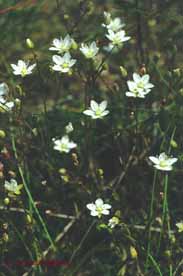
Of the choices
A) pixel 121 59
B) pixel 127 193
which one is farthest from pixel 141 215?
pixel 121 59

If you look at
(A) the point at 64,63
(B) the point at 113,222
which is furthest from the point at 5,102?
(B) the point at 113,222

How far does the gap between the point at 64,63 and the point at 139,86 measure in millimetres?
328

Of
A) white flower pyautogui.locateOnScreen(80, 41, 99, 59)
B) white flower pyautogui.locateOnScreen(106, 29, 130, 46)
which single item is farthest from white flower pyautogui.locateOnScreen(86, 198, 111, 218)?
white flower pyautogui.locateOnScreen(106, 29, 130, 46)

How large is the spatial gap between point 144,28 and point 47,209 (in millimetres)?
1415

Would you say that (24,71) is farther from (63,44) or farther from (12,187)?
(12,187)

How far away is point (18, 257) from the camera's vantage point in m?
2.92

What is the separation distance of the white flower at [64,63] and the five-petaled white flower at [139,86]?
25 cm

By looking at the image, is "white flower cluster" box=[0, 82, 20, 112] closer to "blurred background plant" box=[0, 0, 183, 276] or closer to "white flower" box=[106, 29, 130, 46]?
"blurred background plant" box=[0, 0, 183, 276]

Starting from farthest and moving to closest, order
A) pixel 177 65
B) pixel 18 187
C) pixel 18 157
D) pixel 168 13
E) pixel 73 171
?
pixel 177 65
pixel 168 13
pixel 73 171
pixel 18 157
pixel 18 187

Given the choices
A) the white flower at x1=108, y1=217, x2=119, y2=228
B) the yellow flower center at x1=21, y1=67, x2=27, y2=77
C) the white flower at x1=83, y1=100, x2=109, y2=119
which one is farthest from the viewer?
the yellow flower center at x1=21, y1=67, x2=27, y2=77

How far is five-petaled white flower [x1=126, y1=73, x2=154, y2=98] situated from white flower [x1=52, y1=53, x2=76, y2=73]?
254mm

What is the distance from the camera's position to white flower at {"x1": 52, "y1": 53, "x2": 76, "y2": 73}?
270 centimetres

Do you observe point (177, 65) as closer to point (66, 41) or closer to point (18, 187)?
point (66, 41)

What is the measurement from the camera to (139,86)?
274cm
